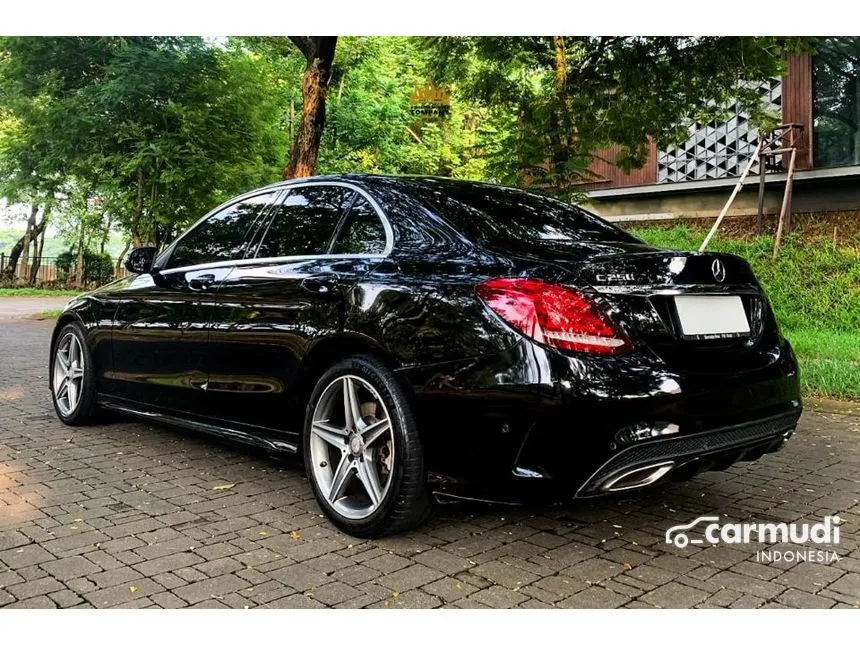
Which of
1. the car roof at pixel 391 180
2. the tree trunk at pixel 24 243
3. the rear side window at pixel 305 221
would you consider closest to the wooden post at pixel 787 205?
the car roof at pixel 391 180

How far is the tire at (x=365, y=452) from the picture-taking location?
317 cm

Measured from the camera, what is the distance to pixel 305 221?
4078 millimetres

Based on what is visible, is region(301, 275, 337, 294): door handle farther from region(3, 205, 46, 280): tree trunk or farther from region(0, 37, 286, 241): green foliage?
region(3, 205, 46, 280): tree trunk

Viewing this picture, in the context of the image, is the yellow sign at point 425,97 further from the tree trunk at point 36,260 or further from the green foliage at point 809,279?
the green foliage at point 809,279

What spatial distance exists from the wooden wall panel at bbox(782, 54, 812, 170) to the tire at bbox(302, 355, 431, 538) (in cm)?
1243

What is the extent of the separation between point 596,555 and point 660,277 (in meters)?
1.12

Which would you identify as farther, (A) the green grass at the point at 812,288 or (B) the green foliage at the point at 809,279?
(B) the green foliage at the point at 809,279

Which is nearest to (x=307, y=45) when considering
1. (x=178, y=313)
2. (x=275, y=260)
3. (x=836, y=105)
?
(x=178, y=313)

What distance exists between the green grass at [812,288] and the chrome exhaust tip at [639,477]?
5965 mm

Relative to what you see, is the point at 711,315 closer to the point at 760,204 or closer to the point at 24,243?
the point at 760,204

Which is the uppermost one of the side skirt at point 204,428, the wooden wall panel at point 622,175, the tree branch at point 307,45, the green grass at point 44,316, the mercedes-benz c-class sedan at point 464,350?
the tree branch at point 307,45

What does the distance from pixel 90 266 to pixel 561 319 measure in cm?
3582

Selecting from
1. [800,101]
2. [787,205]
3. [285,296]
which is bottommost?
[285,296]

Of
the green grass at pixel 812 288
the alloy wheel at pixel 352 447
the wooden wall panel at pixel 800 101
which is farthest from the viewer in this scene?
the wooden wall panel at pixel 800 101
